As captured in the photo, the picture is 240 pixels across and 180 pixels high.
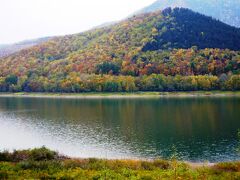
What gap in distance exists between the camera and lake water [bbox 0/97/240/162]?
2135 inches

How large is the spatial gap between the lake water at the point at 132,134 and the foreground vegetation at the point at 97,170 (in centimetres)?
1647

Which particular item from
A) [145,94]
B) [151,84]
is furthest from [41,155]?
[151,84]

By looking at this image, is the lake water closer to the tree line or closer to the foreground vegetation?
the foreground vegetation

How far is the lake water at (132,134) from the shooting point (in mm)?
54219

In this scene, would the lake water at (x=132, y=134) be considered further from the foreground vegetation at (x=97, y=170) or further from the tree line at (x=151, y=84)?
the tree line at (x=151, y=84)

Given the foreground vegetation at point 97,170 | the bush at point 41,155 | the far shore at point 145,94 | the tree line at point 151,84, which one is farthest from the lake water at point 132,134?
the tree line at point 151,84

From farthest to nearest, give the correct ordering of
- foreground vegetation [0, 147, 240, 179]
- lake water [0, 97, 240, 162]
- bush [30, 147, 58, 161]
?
lake water [0, 97, 240, 162]
bush [30, 147, 58, 161]
foreground vegetation [0, 147, 240, 179]

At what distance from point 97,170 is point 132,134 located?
38.0 metres

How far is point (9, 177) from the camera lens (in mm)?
25484

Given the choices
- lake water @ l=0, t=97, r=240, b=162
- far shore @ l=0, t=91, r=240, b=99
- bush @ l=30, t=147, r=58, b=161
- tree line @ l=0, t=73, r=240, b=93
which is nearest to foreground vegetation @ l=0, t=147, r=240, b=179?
bush @ l=30, t=147, r=58, b=161

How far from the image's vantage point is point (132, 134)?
68.6m

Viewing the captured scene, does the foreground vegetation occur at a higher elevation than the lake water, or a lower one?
higher

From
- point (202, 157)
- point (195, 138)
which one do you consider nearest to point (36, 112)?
point (195, 138)

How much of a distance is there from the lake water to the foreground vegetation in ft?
54.0
